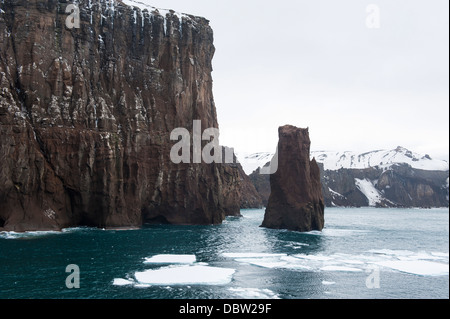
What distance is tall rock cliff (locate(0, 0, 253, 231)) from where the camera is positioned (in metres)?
73.8

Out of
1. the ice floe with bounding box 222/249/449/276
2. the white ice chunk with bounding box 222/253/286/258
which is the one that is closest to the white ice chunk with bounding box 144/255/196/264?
the white ice chunk with bounding box 222/253/286/258

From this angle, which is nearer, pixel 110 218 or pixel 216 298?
pixel 216 298

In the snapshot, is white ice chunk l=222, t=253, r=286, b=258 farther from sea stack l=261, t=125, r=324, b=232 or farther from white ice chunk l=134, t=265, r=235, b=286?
sea stack l=261, t=125, r=324, b=232

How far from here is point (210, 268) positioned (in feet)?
138

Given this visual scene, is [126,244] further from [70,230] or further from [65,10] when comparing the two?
[65,10]

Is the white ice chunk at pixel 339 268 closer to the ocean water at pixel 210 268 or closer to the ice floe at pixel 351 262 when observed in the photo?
the ice floe at pixel 351 262

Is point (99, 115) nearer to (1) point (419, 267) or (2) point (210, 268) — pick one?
(2) point (210, 268)

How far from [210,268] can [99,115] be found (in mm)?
54902

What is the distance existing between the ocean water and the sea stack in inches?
768

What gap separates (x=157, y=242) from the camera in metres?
61.0

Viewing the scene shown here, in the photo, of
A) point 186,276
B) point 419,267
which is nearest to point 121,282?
point 186,276

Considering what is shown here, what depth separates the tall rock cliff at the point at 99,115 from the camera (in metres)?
73.8
